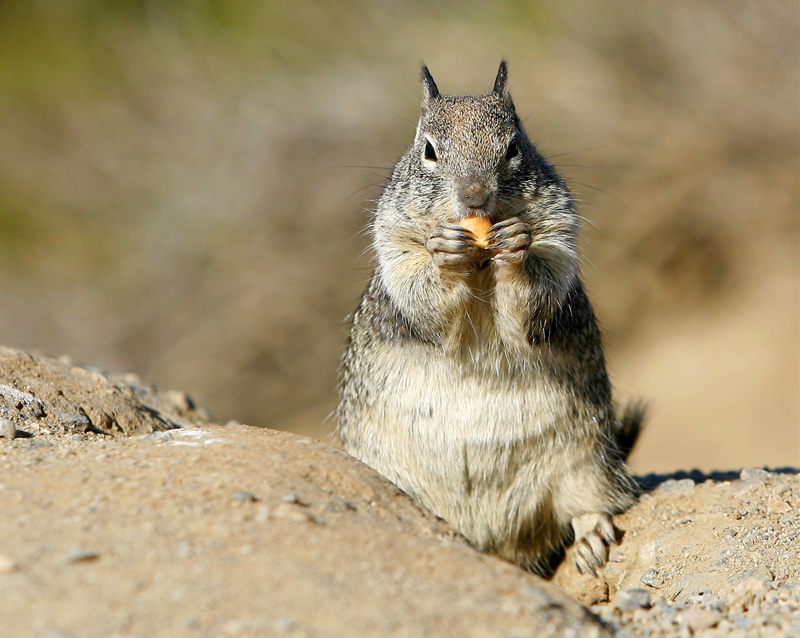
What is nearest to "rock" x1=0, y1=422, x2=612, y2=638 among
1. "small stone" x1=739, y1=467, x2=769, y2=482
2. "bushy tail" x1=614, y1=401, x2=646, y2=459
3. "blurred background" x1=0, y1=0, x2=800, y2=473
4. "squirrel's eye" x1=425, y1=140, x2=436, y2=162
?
"squirrel's eye" x1=425, y1=140, x2=436, y2=162

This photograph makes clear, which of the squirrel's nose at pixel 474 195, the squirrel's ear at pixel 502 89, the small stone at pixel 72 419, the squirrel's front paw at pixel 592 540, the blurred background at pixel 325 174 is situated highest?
the blurred background at pixel 325 174

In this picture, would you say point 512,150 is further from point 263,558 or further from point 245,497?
point 263,558

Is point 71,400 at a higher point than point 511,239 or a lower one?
lower

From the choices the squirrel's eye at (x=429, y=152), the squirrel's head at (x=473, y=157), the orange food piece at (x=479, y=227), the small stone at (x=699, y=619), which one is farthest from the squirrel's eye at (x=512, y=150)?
the small stone at (x=699, y=619)

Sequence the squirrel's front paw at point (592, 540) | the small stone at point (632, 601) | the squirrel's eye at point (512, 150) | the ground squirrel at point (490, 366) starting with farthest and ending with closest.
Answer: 1. the squirrel's front paw at point (592, 540)
2. the squirrel's eye at point (512, 150)
3. the ground squirrel at point (490, 366)
4. the small stone at point (632, 601)

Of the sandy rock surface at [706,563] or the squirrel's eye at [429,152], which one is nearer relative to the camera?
the sandy rock surface at [706,563]

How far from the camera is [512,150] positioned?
476 centimetres

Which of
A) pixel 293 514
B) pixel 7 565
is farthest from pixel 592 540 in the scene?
pixel 7 565

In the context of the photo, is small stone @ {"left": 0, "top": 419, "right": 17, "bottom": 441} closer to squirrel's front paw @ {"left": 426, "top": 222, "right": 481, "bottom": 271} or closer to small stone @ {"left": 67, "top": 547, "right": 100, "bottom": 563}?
small stone @ {"left": 67, "top": 547, "right": 100, "bottom": 563}

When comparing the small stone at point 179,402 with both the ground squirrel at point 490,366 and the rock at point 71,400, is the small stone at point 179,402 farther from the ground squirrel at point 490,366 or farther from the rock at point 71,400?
the ground squirrel at point 490,366

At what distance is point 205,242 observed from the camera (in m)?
12.1

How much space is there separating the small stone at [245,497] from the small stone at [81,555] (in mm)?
561

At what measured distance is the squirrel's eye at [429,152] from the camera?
4.79m

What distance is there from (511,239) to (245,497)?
6.29 feet
